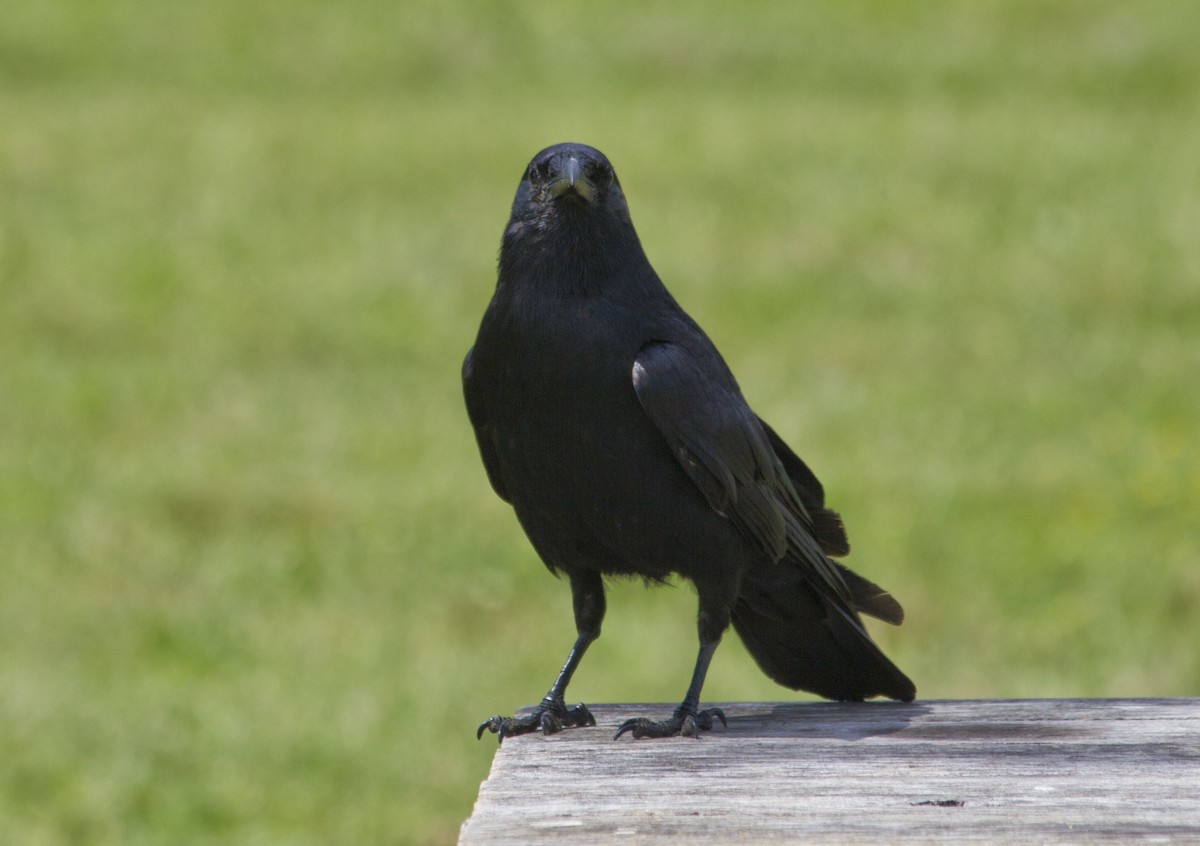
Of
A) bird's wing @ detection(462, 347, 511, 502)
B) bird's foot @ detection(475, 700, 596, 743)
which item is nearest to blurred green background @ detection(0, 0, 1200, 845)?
bird's foot @ detection(475, 700, 596, 743)

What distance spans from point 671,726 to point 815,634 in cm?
68

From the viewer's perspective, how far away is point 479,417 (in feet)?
12.9

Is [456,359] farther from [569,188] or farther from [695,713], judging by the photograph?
[695,713]

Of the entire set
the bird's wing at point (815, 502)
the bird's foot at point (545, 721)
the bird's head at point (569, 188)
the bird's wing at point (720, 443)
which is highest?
the bird's head at point (569, 188)

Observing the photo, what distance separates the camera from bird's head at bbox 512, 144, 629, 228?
3.77 metres

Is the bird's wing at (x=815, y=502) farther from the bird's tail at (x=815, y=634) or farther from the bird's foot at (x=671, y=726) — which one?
the bird's foot at (x=671, y=726)

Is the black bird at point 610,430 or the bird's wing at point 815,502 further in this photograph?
the bird's wing at point 815,502

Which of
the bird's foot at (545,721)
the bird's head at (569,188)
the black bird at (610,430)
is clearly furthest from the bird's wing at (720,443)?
the bird's foot at (545,721)

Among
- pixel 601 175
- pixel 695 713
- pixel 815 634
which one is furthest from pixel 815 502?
pixel 601 175

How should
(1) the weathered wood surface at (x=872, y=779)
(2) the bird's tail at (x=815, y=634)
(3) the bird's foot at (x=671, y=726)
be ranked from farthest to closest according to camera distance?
(2) the bird's tail at (x=815, y=634) → (3) the bird's foot at (x=671, y=726) → (1) the weathered wood surface at (x=872, y=779)

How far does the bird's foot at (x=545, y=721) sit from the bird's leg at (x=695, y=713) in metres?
0.11

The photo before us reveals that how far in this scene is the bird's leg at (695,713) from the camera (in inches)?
142

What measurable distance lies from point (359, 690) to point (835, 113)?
432 inches

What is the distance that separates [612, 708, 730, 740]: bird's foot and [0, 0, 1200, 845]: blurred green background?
284mm
